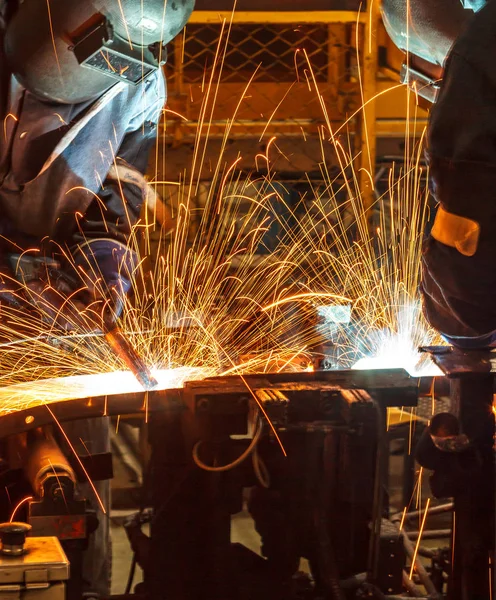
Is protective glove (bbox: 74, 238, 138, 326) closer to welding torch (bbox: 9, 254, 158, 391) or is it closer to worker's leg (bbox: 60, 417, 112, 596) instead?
welding torch (bbox: 9, 254, 158, 391)

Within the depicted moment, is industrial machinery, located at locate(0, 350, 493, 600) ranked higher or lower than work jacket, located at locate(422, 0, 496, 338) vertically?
lower

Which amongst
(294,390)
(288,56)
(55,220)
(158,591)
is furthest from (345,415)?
(288,56)

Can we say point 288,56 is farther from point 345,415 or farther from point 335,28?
point 345,415

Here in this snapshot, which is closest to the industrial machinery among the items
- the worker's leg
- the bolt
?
the bolt

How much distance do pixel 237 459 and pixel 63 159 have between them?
1.58 m

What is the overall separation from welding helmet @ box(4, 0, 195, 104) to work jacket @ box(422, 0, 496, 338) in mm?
1353

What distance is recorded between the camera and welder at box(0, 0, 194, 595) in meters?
Result: 3.13

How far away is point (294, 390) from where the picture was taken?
7.79 ft

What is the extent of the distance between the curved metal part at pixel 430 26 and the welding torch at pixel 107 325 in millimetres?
1288

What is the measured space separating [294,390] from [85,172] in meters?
1.52

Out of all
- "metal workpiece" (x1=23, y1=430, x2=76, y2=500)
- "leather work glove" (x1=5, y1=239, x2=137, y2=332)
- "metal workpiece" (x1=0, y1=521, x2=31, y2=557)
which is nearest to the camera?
"metal workpiece" (x1=0, y1=521, x2=31, y2=557)

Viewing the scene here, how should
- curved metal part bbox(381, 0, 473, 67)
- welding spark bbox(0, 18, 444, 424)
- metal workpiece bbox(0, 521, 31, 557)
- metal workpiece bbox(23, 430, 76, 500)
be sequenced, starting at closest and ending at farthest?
1. metal workpiece bbox(0, 521, 31, 557)
2. metal workpiece bbox(23, 430, 76, 500)
3. curved metal part bbox(381, 0, 473, 67)
4. welding spark bbox(0, 18, 444, 424)

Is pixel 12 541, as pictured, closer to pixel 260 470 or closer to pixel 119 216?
pixel 260 470

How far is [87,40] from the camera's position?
10.1ft
